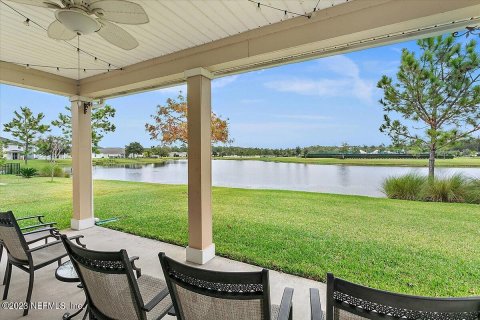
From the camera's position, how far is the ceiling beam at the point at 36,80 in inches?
144

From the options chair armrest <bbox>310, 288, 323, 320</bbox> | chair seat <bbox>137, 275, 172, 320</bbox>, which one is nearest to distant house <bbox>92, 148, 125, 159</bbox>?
chair seat <bbox>137, 275, 172, 320</bbox>

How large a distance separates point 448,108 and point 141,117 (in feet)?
23.3

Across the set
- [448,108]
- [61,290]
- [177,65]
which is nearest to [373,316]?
[61,290]

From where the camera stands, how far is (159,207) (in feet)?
21.4

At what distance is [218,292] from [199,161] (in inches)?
86.9

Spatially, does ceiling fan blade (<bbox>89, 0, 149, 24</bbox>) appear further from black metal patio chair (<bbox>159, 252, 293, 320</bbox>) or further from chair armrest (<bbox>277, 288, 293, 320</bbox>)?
chair armrest (<bbox>277, 288, 293, 320</bbox>)

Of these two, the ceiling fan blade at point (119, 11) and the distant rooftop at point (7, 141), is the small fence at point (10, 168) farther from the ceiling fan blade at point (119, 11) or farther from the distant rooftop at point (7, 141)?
the ceiling fan blade at point (119, 11)

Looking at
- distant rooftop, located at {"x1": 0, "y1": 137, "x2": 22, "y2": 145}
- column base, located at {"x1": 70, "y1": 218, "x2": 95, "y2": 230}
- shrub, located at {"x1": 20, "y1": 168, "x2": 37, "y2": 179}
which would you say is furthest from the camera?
shrub, located at {"x1": 20, "y1": 168, "x2": 37, "y2": 179}

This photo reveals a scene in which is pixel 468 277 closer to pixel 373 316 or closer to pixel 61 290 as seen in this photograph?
pixel 373 316

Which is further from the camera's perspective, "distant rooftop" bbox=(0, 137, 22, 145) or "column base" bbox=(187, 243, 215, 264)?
"distant rooftop" bbox=(0, 137, 22, 145)

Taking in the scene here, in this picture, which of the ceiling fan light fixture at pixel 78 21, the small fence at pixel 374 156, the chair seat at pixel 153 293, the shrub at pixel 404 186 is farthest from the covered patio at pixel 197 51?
the shrub at pixel 404 186

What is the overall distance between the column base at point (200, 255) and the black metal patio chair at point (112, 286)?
163 cm

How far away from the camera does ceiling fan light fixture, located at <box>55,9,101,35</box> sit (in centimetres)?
169

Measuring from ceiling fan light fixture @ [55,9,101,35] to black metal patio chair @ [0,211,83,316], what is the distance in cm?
171
